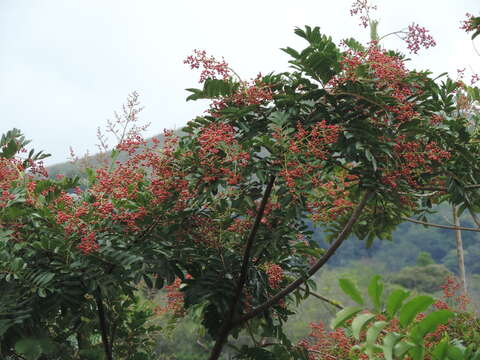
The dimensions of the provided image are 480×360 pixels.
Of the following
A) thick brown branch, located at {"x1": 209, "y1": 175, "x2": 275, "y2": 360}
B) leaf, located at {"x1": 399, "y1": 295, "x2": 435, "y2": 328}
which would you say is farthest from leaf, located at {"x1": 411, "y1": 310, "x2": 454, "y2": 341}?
thick brown branch, located at {"x1": 209, "y1": 175, "x2": 275, "y2": 360}

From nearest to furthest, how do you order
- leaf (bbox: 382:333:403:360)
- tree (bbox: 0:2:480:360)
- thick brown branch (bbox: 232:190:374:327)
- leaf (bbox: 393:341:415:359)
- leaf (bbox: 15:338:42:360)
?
leaf (bbox: 382:333:403:360) < leaf (bbox: 393:341:415:359) < tree (bbox: 0:2:480:360) < leaf (bbox: 15:338:42:360) < thick brown branch (bbox: 232:190:374:327)

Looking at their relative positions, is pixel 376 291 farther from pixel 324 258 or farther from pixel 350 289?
pixel 324 258

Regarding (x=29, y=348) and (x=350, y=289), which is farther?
(x=29, y=348)

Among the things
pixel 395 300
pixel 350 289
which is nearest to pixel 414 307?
pixel 395 300

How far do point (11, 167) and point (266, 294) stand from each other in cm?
185

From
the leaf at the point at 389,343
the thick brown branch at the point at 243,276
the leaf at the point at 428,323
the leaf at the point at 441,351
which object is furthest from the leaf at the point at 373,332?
the thick brown branch at the point at 243,276

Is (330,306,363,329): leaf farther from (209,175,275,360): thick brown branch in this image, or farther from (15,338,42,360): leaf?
(15,338,42,360): leaf

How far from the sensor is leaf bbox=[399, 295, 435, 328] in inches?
68.8

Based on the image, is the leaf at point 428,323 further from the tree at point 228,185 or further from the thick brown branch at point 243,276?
the thick brown branch at point 243,276

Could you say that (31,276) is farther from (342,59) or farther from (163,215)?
(342,59)

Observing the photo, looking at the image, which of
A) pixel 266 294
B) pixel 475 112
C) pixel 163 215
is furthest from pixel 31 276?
pixel 475 112

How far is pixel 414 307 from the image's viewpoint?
1.77m

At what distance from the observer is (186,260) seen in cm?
363

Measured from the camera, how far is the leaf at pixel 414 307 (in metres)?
1.75
